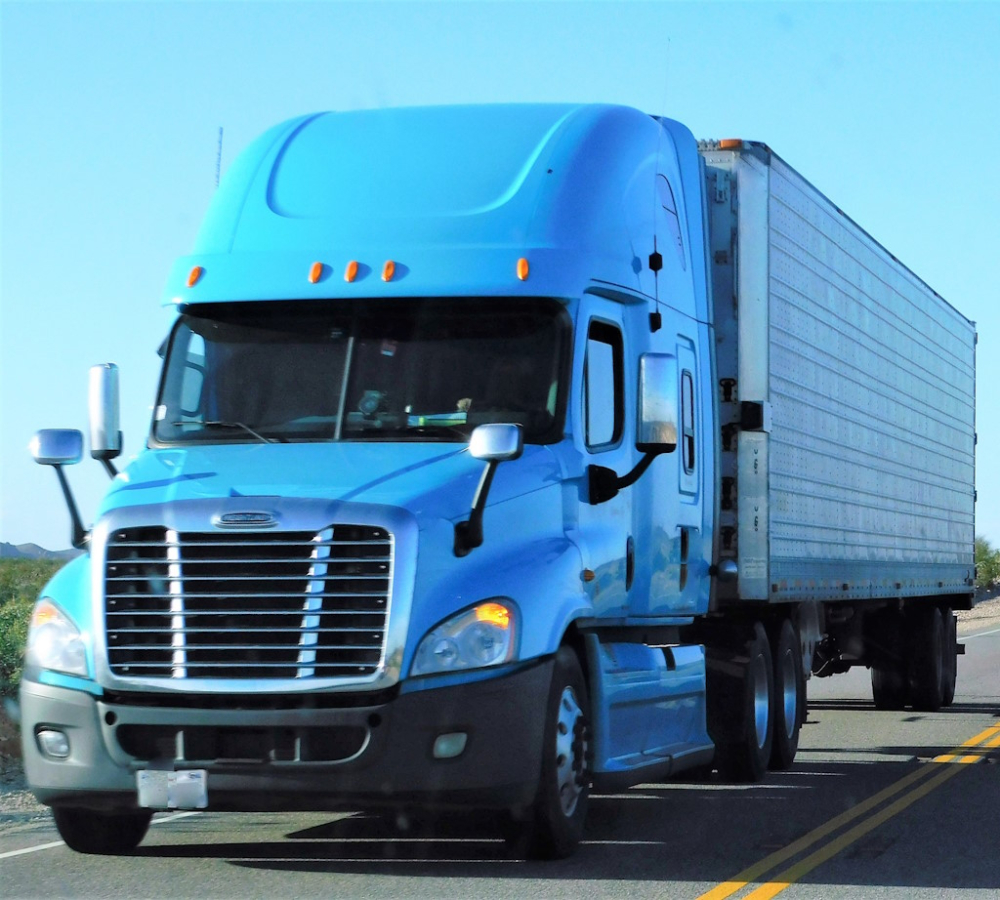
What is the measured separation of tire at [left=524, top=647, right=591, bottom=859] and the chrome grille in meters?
1.08

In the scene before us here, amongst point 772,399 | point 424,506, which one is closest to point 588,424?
point 424,506

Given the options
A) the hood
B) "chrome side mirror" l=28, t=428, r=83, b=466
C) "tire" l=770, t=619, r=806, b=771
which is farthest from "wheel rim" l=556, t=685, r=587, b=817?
"tire" l=770, t=619, r=806, b=771

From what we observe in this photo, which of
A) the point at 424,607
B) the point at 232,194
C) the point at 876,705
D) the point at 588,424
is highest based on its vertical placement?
the point at 232,194

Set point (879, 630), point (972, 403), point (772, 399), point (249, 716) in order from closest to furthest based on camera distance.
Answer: point (249, 716), point (772, 399), point (879, 630), point (972, 403)

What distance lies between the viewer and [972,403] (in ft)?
80.4

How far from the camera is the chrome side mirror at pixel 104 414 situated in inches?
396

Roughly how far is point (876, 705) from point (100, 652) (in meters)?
14.0

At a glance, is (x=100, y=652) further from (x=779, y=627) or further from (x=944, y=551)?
(x=944, y=551)

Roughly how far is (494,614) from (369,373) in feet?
5.44

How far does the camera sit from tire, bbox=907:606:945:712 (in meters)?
20.7

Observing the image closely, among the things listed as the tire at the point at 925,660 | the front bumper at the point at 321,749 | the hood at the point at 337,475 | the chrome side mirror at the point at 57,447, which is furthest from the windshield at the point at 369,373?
the tire at the point at 925,660

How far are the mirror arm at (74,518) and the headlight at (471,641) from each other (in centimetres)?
190

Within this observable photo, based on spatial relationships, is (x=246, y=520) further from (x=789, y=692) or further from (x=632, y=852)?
(x=789, y=692)

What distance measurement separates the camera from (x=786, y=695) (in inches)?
594
